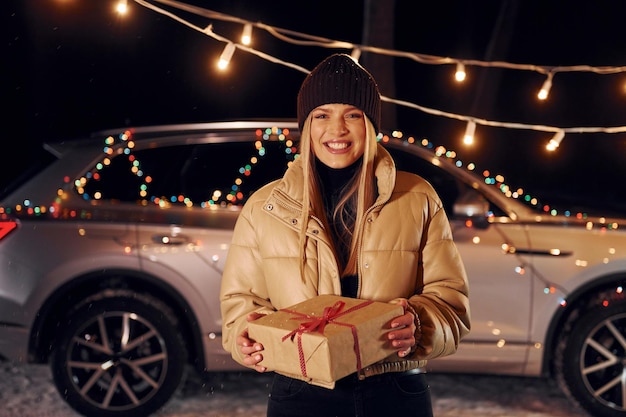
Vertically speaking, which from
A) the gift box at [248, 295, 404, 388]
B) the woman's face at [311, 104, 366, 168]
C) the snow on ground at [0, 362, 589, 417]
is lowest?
the snow on ground at [0, 362, 589, 417]

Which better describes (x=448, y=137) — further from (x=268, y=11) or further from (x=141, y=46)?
(x=141, y=46)

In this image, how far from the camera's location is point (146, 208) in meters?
4.84

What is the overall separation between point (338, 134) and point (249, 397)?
3190mm

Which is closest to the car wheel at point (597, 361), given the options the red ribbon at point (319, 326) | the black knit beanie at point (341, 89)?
the black knit beanie at point (341, 89)

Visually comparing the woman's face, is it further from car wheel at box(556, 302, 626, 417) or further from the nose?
car wheel at box(556, 302, 626, 417)

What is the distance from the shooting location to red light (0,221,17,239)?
15.4ft

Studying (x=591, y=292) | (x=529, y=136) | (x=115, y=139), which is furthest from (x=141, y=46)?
(x=591, y=292)

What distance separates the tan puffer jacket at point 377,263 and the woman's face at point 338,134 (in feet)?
0.27

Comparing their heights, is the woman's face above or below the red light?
above

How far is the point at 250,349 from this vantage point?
2096 mm

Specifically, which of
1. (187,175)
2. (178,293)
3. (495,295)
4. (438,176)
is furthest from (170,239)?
(495,295)

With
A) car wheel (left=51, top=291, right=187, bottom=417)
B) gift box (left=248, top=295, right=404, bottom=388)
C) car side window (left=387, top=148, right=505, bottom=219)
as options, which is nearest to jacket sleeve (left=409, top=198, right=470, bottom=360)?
gift box (left=248, top=295, right=404, bottom=388)

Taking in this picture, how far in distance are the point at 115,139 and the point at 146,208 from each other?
18.7 inches

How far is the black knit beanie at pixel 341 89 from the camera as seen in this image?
2.36 meters
